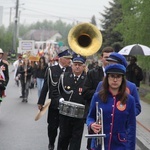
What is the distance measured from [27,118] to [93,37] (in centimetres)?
535

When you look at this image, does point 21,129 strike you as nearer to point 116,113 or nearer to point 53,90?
point 53,90

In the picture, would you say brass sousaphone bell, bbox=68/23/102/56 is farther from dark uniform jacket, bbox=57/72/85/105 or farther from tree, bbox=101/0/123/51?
tree, bbox=101/0/123/51

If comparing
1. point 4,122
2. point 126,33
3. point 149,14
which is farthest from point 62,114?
point 126,33

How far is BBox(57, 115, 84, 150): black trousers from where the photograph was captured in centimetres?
766

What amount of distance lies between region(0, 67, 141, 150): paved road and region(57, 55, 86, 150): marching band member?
1.66 metres

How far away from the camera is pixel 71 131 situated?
25.7 feet

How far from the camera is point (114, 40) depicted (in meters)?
49.2

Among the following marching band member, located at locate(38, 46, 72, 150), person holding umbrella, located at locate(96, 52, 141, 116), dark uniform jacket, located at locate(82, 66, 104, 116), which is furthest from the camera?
marching band member, located at locate(38, 46, 72, 150)

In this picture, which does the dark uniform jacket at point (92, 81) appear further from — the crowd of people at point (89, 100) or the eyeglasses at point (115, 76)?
the eyeglasses at point (115, 76)

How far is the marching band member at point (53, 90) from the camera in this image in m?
8.76

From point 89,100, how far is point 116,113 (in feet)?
7.76

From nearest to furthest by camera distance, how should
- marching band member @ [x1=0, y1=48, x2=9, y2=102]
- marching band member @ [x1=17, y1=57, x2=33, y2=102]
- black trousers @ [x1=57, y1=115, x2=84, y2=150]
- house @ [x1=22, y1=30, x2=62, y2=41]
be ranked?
1. black trousers @ [x1=57, y1=115, x2=84, y2=150]
2. marching band member @ [x1=0, y1=48, x2=9, y2=102]
3. marching band member @ [x1=17, y1=57, x2=33, y2=102]
4. house @ [x1=22, y1=30, x2=62, y2=41]

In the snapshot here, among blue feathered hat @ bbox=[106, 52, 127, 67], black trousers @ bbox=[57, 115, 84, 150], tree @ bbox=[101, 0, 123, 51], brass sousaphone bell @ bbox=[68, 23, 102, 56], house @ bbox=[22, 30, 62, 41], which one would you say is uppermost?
house @ bbox=[22, 30, 62, 41]

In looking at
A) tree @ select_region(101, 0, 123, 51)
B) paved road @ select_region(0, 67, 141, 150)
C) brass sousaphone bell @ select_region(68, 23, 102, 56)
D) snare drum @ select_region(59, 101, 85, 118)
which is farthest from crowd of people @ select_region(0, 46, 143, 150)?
tree @ select_region(101, 0, 123, 51)
